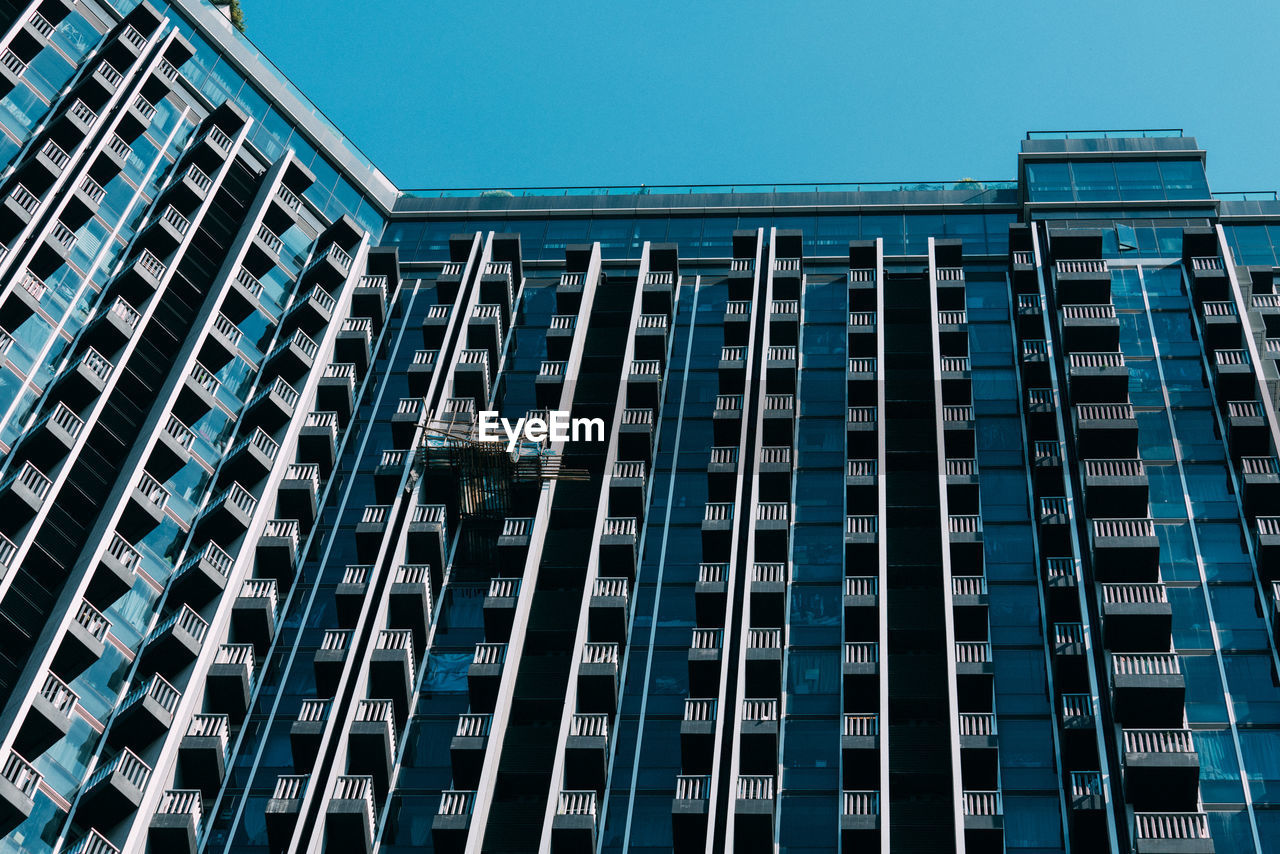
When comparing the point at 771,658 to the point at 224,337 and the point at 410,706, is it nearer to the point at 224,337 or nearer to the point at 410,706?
the point at 410,706

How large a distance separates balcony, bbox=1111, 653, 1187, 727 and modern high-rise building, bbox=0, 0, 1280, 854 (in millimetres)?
171

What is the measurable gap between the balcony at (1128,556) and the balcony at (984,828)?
33.4ft

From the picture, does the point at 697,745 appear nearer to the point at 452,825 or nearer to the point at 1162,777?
the point at 452,825

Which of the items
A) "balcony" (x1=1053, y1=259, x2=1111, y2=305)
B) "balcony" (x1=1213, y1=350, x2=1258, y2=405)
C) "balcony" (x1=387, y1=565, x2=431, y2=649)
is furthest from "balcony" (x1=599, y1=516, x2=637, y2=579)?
"balcony" (x1=1213, y1=350, x2=1258, y2=405)

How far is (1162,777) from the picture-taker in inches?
2151

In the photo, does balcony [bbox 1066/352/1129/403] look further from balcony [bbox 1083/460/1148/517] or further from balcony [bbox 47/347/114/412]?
balcony [bbox 47/347/114/412]

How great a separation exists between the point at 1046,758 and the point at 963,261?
3008 cm

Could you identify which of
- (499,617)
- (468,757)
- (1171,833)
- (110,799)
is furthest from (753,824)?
(110,799)

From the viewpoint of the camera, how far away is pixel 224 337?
71812mm

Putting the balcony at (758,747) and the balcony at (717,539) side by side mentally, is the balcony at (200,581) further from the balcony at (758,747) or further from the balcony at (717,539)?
the balcony at (758,747)

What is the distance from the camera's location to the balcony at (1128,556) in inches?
2419

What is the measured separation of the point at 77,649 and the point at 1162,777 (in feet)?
114

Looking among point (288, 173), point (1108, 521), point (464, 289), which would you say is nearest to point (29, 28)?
point (288, 173)

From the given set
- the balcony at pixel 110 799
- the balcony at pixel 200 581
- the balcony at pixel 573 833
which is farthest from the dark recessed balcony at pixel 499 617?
the balcony at pixel 110 799
